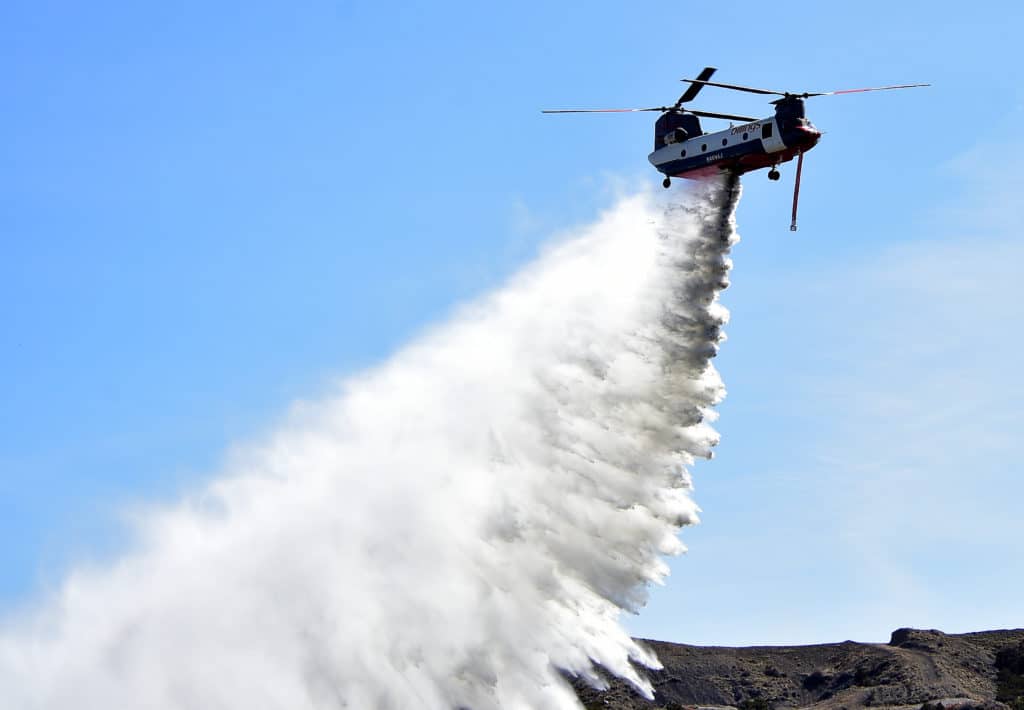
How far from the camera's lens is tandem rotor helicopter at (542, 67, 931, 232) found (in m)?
49.6

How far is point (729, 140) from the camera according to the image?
168ft

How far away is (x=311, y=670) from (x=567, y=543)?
1454 centimetres

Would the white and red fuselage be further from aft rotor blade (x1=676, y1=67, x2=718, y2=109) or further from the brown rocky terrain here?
the brown rocky terrain

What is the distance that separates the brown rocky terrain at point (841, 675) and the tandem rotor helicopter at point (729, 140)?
45.1 meters

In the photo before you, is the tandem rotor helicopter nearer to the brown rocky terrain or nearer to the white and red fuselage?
the white and red fuselage

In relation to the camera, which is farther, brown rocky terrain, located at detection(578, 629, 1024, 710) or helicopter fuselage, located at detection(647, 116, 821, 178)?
brown rocky terrain, located at detection(578, 629, 1024, 710)

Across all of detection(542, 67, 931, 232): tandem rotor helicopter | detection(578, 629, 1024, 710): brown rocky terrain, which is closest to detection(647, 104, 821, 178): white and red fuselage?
detection(542, 67, 931, 232): tandem rotor helicopter

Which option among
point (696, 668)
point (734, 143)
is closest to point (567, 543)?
point (734, 143)

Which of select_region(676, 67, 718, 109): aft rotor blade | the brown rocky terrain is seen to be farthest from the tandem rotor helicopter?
the brown rocky terrain

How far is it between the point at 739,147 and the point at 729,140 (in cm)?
59

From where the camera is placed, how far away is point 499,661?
2242 inches

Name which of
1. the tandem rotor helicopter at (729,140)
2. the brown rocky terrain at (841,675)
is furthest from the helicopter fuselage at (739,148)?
the brown rocky terrain at (841,675)

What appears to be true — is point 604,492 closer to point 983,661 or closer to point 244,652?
point 244,652

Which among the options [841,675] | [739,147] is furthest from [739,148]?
[841,675]
